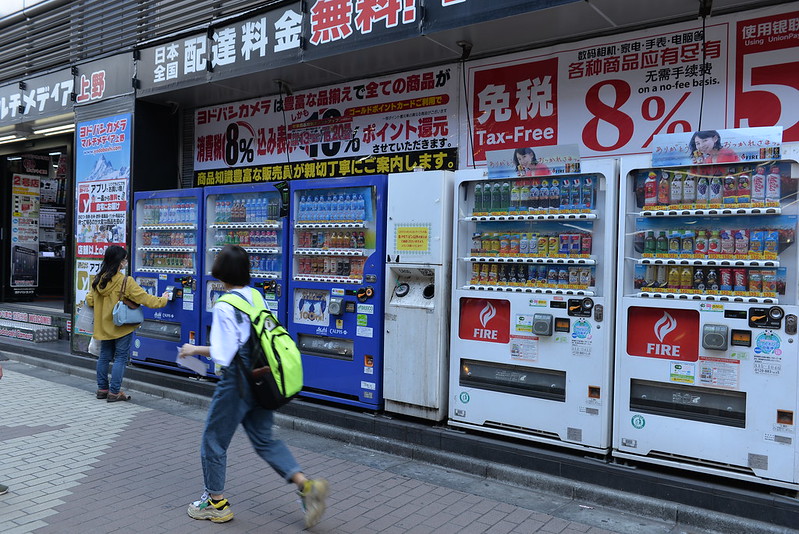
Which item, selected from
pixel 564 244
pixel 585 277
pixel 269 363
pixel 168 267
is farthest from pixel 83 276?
pixel 585 277

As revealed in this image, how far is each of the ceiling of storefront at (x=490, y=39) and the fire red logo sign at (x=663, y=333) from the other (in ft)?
8.91

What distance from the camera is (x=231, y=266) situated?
4.20 m

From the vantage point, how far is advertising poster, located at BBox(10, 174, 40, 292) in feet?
44.7

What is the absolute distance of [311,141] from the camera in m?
8.29

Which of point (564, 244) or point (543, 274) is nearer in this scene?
point (564, 244)

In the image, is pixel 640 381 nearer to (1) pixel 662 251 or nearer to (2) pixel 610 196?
(1) pixel 662 251

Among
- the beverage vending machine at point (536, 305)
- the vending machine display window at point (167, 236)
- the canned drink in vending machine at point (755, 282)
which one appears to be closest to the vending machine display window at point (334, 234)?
the beverage vending machine at point (536, 305)

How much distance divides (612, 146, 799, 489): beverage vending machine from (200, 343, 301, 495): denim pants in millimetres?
2671

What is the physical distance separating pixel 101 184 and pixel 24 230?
585 centimetres

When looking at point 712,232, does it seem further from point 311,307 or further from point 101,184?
point 101,184

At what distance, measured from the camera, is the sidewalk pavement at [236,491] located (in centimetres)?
427

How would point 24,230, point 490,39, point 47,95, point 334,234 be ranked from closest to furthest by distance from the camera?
1. point 490,39
2. point 334,234
3. point 47,95
4. point 24,230

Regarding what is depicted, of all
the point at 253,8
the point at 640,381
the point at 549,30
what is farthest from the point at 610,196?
the point at 253,8

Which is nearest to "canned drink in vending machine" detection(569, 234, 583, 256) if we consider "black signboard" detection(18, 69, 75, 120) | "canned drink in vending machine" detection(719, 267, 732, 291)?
"canned drink in vending machine" detection(719, 267, 732, 291)
